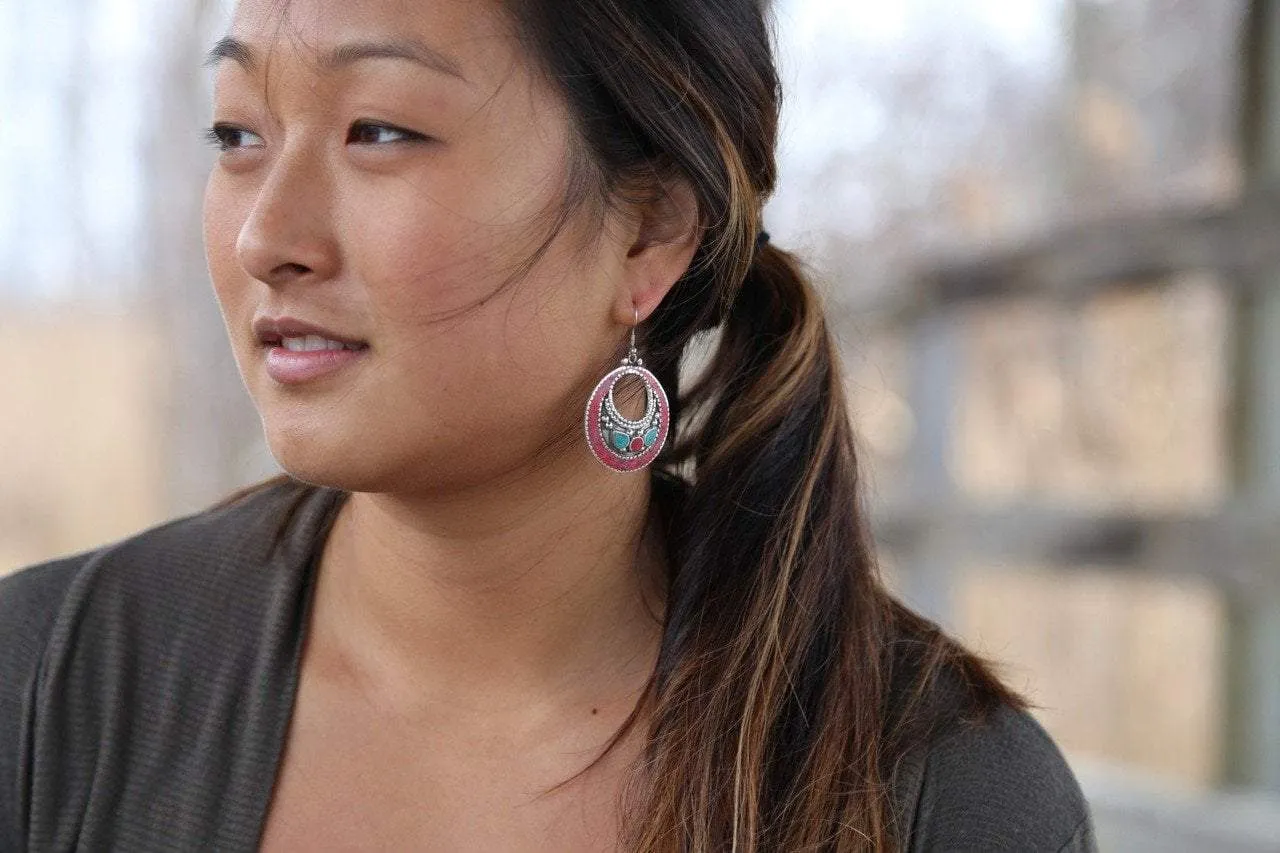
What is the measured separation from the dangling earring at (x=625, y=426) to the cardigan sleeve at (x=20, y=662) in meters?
0.63

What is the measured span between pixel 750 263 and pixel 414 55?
0.50 metres

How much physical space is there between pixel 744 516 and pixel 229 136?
0.70m

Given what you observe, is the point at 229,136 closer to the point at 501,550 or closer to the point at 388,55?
the point at 388,55

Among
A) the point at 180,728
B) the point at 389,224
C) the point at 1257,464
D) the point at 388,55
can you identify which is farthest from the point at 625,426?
the point at 1257,464

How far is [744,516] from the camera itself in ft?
5.99

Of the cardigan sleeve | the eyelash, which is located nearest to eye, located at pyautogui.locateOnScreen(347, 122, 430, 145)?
the eyelash

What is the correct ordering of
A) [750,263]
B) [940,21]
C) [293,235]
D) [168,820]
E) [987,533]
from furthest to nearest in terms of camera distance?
[940,21] < [987,533] < [750,263] < [168,820] < [293,235]

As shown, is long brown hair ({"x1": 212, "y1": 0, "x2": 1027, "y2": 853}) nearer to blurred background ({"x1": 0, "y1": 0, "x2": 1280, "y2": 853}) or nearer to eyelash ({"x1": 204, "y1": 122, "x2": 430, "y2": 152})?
eyelash ({"x1": 204, "y1": 122, "x2": 430, "y2": 152})

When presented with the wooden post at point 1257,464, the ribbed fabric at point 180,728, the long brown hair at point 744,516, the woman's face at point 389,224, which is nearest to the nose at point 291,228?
the woman's face at point 389,224

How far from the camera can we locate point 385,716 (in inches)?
67.6

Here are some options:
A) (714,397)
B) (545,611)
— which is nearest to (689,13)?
(714,397)

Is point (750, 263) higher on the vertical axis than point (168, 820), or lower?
higher

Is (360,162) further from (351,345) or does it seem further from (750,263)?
(750,263)

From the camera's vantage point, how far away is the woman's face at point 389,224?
149 centimetres
